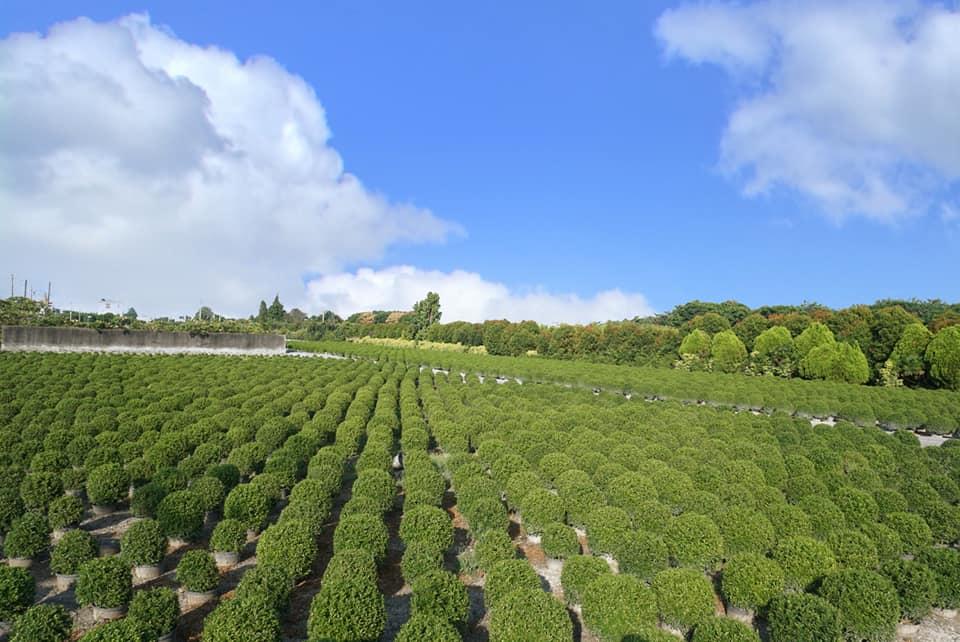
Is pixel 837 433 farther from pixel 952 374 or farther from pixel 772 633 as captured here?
pixel 952 374

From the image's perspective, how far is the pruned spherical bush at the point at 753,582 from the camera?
21.8ft

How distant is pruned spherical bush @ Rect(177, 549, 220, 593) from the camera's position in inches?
266

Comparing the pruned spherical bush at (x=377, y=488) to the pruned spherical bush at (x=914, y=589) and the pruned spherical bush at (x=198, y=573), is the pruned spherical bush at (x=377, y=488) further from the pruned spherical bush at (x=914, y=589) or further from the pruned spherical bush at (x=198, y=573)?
the pruned spherical bush at (x=914, y=589)

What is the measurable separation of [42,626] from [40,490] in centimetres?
536

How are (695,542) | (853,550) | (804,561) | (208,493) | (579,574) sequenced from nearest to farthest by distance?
(579,574) < (804,561) < (695,542) < (853,550) < (208,493)

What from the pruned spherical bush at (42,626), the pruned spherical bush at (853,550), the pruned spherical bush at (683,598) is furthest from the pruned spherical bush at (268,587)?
the pruned spherical bush at (853,550)

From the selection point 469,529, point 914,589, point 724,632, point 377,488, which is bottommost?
point 469,529

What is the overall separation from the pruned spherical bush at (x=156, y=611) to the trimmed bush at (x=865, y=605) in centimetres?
755

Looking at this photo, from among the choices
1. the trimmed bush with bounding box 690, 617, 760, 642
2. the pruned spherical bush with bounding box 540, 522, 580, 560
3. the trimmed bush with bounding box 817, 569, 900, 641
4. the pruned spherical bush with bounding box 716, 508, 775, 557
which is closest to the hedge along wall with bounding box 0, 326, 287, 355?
the pruned spherical bush with bounding box 540, 522, 580, 560

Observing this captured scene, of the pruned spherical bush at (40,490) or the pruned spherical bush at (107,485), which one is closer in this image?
the pruned spherical bush at (40,490)

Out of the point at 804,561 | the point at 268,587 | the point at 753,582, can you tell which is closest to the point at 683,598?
the point at 753,582

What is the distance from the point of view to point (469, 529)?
9219 millimetres

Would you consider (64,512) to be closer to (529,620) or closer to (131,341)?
(529,620)

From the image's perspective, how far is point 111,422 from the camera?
47.8 feet
